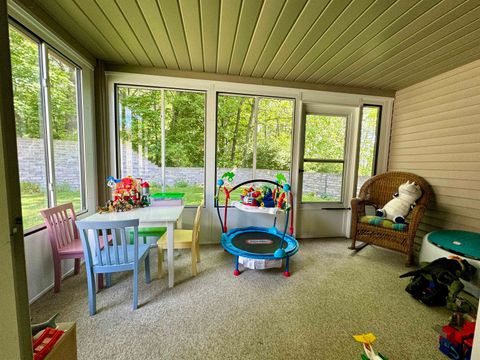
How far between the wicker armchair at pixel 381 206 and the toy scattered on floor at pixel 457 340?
47.4 inches

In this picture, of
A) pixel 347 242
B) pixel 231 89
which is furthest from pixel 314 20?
pixel 347 242

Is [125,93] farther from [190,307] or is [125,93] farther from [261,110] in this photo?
[190,307]

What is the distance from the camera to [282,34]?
1.98 metres

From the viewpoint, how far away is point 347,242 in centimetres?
334

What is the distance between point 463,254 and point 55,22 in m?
4.52

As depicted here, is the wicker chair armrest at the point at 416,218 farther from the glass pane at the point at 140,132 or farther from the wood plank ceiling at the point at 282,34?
the glass pane at the point at 140,132

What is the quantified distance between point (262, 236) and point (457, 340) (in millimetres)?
1912

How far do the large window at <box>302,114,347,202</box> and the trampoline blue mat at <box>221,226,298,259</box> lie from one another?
1.00m

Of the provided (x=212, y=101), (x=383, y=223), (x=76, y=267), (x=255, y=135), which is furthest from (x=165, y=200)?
(x=383, y=223)

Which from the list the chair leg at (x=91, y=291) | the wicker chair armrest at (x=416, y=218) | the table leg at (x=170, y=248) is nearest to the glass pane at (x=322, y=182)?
the wicker chair armrest at (x=416, y=218)

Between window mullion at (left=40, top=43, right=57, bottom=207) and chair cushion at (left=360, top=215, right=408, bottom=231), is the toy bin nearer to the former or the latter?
window mullion at (left=40, top=43, right=57, bottom=207)

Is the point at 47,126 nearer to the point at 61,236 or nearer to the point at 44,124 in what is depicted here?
the point at 44,124

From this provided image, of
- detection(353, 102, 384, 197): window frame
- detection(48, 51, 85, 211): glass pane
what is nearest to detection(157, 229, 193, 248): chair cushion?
detection(48, 51, 85, 211): glass pane

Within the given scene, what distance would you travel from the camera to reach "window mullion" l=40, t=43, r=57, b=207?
1903 millimetres
